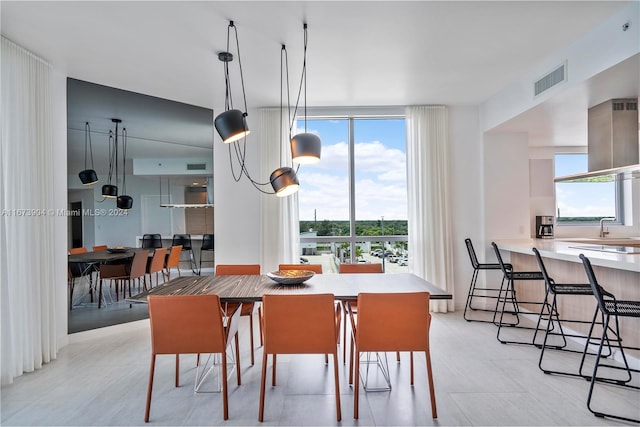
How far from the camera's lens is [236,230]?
4746 mm

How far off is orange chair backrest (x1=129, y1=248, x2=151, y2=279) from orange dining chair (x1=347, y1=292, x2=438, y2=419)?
3.84 meters

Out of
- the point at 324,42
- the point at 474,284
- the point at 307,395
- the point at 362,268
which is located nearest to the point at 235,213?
the point at 362,268

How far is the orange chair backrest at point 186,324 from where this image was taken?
2.16 metres

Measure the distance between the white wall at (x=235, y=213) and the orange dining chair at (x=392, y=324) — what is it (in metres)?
2.79

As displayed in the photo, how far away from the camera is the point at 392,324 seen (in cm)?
219

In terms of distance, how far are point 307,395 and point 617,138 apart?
371 centimetres

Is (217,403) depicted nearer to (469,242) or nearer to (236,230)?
(236,230)

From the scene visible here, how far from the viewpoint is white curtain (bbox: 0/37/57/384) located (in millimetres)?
2777

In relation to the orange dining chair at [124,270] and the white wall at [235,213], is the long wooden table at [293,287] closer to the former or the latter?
the white wall at [235,213]

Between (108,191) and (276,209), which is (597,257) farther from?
(108,191)

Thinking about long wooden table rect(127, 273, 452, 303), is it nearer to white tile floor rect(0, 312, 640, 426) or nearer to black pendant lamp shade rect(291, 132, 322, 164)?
white tile floor rect(0, 312, 640, 426)

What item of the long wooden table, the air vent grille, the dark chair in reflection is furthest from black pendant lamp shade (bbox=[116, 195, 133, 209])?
the long wooden table

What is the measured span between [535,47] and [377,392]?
326cm

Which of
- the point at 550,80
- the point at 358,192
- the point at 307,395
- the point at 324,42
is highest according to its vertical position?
the point at 324,42
